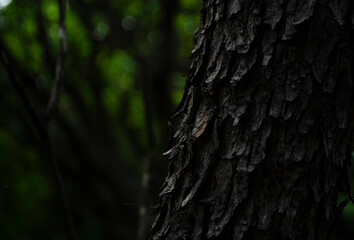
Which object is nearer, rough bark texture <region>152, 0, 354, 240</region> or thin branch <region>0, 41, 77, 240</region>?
rough bark texture <region>152, 0, 354, 240</region>

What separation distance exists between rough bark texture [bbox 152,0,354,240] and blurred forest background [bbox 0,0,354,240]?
3.34 m

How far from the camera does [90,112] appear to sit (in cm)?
566

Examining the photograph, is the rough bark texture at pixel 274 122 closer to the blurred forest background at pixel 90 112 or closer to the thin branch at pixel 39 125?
the thin branch at pixel 39 125

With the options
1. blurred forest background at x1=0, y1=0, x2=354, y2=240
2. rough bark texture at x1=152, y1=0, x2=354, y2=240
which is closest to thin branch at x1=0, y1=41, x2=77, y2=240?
rough bark texture at x1=152, y1=0, x2=354, y2=240

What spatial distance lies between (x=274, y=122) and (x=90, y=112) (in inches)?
184

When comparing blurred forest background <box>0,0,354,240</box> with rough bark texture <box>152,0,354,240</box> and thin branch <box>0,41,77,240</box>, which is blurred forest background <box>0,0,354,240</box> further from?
rough bark texture <box>152,0,354,240</box>

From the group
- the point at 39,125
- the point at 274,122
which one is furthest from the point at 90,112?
the point at 274,122

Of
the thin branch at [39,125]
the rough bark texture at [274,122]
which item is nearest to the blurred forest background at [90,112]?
the thin branch at [39,125]

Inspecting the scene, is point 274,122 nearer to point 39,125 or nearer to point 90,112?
point 39,125

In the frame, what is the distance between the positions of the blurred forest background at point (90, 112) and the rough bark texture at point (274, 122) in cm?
334

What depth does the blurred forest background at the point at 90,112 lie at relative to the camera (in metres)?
4.85

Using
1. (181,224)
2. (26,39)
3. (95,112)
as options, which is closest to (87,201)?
(95,112)

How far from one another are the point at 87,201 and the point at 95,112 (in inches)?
52.5

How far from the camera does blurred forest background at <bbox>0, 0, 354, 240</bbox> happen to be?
485cm
